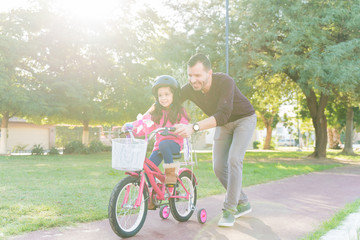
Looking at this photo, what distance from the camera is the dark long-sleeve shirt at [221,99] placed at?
13.8 ft

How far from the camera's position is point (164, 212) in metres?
4.97

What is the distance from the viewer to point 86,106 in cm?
2533

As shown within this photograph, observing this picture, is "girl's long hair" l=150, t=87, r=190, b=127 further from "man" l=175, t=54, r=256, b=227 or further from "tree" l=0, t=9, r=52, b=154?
"tree" l=0, t=9, r=52, b=154

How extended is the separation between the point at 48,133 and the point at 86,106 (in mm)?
16059

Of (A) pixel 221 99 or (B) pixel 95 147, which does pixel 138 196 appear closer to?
(A) pixel 221 99

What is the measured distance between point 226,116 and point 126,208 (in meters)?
1.45

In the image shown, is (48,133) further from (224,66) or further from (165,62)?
(224,66)

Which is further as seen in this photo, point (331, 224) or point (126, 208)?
point (331, 224)

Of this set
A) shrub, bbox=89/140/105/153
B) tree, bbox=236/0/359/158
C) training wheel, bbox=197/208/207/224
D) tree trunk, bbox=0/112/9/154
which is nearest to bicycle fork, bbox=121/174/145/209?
training wheel, bbox=197/208/207/224

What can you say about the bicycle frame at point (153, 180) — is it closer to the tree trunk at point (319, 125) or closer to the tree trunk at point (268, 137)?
the tree trunk at point (319, 125)

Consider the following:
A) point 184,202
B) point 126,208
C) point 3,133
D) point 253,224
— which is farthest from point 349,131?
point 126,208

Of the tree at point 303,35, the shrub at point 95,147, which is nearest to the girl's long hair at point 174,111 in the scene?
the tree at point 303,35

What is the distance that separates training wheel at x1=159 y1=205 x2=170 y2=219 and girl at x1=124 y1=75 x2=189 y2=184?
61 centimetres

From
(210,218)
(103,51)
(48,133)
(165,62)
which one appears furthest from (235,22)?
(48,133)
